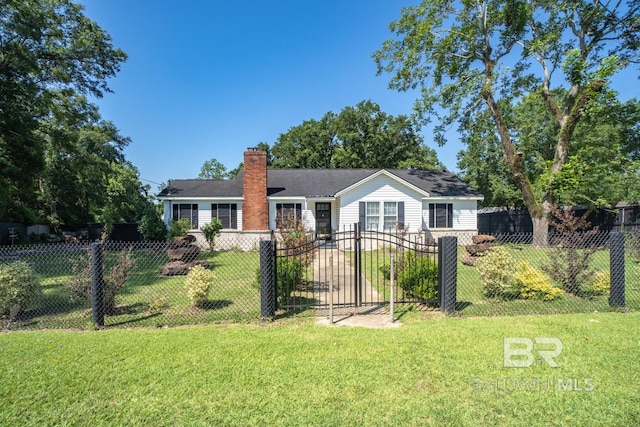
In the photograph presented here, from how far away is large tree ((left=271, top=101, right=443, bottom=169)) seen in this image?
34.1 meters

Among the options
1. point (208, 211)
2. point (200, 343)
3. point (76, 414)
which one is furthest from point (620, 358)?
point (208, 211)

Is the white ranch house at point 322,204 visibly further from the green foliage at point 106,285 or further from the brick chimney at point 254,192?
the green foliage at point 106,285

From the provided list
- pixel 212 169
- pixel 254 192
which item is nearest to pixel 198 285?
pixel 254 192

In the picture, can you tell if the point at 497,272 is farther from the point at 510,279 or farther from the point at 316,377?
the point at 316,377

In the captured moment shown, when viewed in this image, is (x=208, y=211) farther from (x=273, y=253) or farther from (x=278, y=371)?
(x=278, y=371)

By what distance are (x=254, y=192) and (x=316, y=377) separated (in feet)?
48.8

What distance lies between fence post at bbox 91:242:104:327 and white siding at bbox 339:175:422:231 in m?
12.7

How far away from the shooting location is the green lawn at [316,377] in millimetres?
2820

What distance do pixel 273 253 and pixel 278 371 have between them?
223cm

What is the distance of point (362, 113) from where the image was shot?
3491 cm

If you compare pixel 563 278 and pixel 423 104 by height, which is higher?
pixel 423 104

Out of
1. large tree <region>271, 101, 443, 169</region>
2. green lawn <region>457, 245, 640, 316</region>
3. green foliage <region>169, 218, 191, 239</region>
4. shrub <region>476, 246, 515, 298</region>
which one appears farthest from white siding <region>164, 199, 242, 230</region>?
large tree <region>271, 101, 443, 169</region>

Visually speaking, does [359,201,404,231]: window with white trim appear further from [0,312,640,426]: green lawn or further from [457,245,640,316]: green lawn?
[0,312,640,426]: green lawn

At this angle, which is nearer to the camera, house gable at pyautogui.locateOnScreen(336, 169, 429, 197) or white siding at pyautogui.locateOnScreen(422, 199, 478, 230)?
house gable at pyautogui.locateOnScreen(336, 169, 429, 197)
